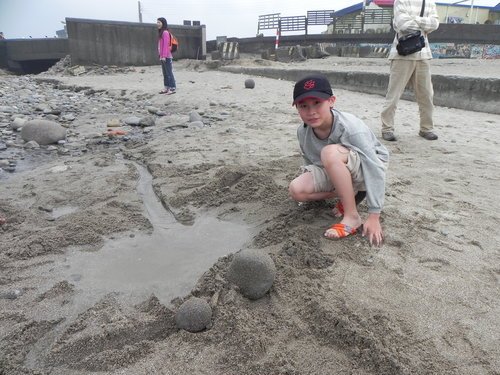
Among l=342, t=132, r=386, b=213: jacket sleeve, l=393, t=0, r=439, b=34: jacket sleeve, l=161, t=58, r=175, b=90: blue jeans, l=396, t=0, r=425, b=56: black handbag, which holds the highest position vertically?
l=393, t=0, r=439, b=34: jacket sleeve

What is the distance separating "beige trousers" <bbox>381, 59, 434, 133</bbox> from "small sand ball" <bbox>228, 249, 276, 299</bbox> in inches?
137

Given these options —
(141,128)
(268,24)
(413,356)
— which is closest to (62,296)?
(413,356)

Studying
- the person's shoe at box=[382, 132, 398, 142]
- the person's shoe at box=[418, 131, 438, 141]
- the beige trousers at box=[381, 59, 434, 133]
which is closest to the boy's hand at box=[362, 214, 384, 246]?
the person's shoe at box=[382, 132, 398, 142]

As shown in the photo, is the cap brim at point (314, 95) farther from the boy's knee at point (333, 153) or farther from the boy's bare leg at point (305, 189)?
the boy's bare leg at point (305, 189)

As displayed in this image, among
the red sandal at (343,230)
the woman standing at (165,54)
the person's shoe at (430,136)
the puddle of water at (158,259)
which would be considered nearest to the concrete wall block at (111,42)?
the woman standing at (165,54)

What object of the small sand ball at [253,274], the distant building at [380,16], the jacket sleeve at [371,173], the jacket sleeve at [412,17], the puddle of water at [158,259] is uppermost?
the distant building at [380,16]

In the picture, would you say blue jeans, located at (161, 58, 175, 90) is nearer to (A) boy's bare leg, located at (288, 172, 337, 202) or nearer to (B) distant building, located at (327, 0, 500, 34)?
(A) boy's bare leg, located at (288, 172, 337, 202)

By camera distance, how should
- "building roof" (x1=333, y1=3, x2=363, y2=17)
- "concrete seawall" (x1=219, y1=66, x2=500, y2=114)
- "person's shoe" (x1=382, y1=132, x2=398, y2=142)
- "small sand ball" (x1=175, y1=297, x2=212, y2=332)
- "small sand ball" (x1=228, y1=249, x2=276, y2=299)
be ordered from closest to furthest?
1. "small sand ball" (x1=175, y1=297, x2=212, y2=332)
2. "small sand ball" (x1=228, y1=249, x2=276, y2=299)
3. "person's shoe" (x1=382, y1=132, x2=398, y2=142)
4. "concrete seawall" (x1=219, y1=66, x2=500, y2=114)
5. "building roof" (x1=333, y1=3, x2=363, y2=17)

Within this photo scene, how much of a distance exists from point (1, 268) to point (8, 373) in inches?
35.1

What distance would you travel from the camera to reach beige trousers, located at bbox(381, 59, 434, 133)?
184 inches

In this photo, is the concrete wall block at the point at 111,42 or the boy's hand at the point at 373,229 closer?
the boy's hand at the point at 373,229

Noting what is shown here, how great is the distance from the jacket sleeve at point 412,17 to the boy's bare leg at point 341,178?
288cm

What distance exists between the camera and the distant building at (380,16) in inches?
1011

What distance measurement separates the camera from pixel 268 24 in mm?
28953
